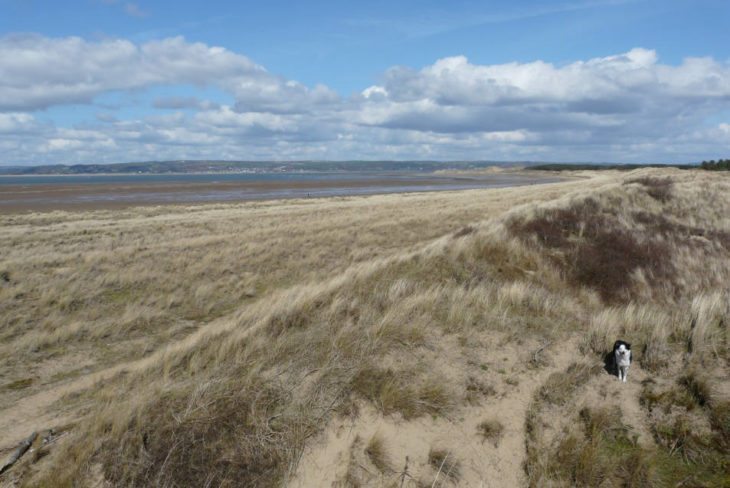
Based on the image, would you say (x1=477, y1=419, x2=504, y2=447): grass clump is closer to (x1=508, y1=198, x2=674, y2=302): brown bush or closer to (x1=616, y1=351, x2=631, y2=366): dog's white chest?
(x1=616, y1=351, x2=631, y2=366): dog's white chest

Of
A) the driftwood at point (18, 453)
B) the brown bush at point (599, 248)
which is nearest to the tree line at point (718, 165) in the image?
the brown bush at point (599, 248)

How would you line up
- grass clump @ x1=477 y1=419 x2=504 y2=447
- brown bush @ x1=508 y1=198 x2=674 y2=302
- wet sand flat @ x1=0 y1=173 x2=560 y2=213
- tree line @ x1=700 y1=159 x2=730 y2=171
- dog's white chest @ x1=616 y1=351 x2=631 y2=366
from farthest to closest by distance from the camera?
tree line @ x1=700 y1=159 x2=730 y2=171 < wet sand flat @ x1=0 y1=173 x2=560 y2=213 < brown bush @ x1=508 y1=198 x2=674 y2=302 < dog's white chest @ x1=616 y1=351 x2=631 y2=366 < grass clump @ x1=477 y1=419 x2=504 y2=447

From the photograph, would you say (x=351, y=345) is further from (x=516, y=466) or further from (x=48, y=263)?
(x=48, y=263)

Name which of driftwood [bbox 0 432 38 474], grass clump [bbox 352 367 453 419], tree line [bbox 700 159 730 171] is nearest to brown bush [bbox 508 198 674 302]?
grass clump [bbox 352 367 453 419]

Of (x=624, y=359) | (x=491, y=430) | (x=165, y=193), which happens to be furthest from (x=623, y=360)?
(x=165, y=193)

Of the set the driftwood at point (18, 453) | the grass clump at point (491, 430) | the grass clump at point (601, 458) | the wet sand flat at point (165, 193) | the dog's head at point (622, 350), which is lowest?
the wet sand flat at point (165, 193)

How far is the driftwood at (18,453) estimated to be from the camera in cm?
446

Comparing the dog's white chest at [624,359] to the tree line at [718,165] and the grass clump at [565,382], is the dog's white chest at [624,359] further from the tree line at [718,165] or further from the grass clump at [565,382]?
the tree line at [718,165]

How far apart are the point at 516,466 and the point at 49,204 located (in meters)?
67.1

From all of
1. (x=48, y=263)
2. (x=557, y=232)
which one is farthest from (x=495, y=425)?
(x=48, y=263)

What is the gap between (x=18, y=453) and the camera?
4633 millimetres

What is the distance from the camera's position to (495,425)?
17.5 feet

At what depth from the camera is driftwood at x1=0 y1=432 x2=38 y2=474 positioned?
4.46 metres

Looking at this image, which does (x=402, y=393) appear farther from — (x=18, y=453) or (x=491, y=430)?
(x=18, y=453)
